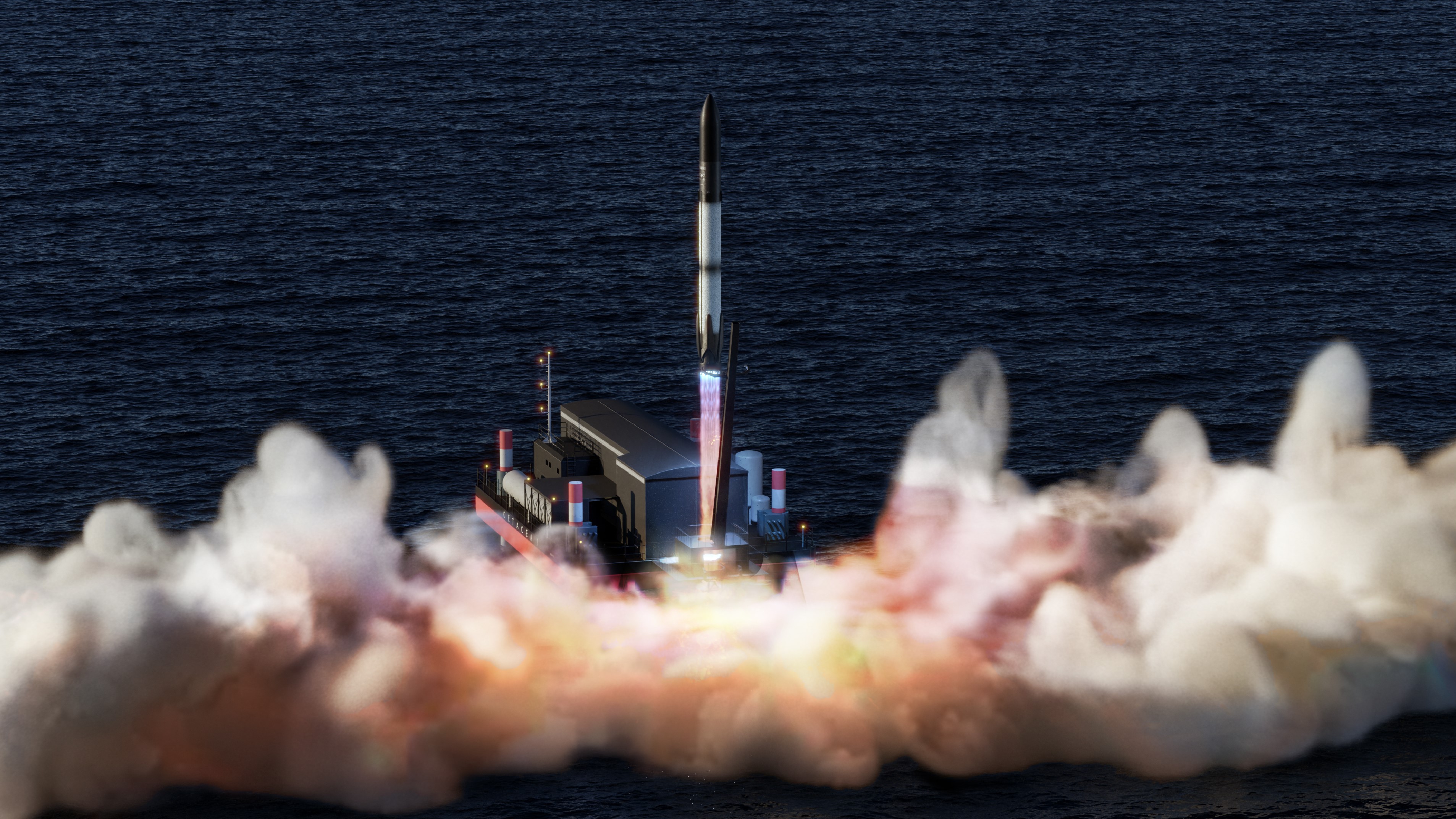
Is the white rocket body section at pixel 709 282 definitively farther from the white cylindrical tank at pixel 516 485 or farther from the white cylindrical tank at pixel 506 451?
the white cylindrical tank at pixel 506 451

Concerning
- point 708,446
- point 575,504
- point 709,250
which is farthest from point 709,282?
point 575,504

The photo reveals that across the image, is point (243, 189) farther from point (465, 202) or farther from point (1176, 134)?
point (1176, 134)

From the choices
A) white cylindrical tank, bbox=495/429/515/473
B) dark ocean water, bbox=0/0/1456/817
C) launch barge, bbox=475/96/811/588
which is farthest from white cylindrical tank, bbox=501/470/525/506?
dark ocean water, bbox=0/0/1456/817

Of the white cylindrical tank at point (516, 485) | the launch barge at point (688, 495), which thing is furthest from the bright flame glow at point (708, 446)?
the white cylindrical tank at point (516, 485)

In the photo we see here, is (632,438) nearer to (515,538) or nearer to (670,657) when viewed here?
(515,538)

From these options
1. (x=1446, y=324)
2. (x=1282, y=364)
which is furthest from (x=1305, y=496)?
(x=1446, y=324)

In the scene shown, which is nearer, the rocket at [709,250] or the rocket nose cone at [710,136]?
the rocket nose cone at [710,136]

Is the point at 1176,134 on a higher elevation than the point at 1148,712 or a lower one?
higher
